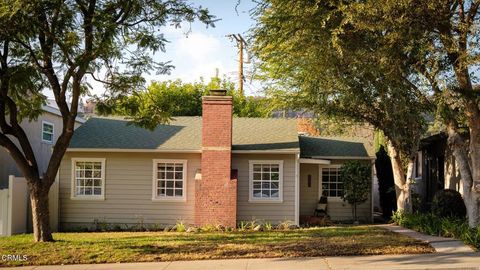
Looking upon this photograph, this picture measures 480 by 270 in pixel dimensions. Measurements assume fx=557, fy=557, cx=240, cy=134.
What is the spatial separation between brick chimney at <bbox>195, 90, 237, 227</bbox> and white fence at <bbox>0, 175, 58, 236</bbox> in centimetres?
561

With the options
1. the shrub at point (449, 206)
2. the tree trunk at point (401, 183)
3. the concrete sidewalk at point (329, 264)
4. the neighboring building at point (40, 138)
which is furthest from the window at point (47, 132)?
the shrub at point (449, 206)

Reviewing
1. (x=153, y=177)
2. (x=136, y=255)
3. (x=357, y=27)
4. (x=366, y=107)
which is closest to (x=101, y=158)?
(x=153, y=177)

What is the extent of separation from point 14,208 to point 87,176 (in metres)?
2.88

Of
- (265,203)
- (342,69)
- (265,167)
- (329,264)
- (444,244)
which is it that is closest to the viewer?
(329,264)

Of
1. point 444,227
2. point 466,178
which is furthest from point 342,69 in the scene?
point 444,227

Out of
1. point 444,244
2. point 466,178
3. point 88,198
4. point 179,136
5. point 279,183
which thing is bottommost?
point 444,244

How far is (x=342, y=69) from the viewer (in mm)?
14922

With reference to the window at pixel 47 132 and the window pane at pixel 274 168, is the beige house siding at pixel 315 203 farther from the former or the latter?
the window at pixel 47 132

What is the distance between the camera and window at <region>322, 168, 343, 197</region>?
21.2 meters

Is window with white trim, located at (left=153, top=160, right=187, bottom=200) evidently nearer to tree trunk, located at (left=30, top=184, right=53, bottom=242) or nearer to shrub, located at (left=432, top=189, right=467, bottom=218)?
tree trunk, located at (left=30, top=184, right=53, bottom=242)

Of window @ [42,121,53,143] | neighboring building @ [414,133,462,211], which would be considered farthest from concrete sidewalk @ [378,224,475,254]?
window @ [42,121,53,143]

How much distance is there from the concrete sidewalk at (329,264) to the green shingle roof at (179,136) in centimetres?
787

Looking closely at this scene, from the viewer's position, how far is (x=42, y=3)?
1213 cm

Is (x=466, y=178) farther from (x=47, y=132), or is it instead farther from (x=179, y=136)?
(x=47, y=132)
